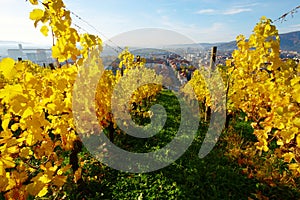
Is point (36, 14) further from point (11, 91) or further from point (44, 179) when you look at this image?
point (44, 179)

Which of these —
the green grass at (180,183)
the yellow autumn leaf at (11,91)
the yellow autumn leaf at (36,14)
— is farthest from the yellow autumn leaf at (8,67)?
the green grass at (180,183)

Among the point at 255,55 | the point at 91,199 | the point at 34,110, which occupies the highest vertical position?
the point at 255,55

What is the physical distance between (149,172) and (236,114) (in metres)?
3.91

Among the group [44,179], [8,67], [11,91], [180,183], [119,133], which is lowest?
[180,183]

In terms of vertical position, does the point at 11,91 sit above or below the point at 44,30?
below

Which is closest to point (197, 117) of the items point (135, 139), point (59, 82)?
point (135, 139)

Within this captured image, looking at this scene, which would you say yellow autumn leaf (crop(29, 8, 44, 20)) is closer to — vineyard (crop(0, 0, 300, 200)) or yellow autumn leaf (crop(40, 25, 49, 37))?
vineyard (crop(0, 0, 300, 200))

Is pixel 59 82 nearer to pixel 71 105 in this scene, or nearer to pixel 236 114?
pixel 71 105

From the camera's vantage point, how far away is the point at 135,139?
5.70 metres

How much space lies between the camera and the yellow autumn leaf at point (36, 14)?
171cm

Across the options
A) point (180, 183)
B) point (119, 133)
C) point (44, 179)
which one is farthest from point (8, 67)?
point (119, 133)

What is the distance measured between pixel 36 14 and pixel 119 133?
4.29 meters

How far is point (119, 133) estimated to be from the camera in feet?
18.7

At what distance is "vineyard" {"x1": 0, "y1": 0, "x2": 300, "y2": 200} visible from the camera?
1.72 m
